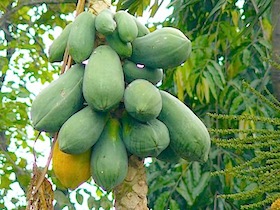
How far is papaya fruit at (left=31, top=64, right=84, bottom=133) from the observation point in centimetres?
111

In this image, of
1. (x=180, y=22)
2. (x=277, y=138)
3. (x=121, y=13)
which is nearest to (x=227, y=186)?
(x=180, y=22)

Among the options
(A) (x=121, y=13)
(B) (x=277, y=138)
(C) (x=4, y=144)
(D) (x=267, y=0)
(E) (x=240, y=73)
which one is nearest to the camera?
(A) (x=121, y=13)

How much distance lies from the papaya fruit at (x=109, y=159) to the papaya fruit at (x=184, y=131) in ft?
0.28

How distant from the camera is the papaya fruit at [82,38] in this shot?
1133 mm

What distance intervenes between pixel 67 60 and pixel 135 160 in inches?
8.4

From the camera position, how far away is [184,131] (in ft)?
3.64

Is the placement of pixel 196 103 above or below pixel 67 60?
below

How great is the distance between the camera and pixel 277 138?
4.96ft

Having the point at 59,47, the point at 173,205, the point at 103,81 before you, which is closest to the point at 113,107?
the point at 103,81

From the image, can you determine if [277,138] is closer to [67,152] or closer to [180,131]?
[180,131]

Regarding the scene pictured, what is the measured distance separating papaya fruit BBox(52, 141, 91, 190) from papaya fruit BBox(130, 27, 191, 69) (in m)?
0.18

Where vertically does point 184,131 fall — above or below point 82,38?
below

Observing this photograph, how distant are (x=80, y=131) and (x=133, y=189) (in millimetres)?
125

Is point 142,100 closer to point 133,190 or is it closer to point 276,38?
point 133,190
